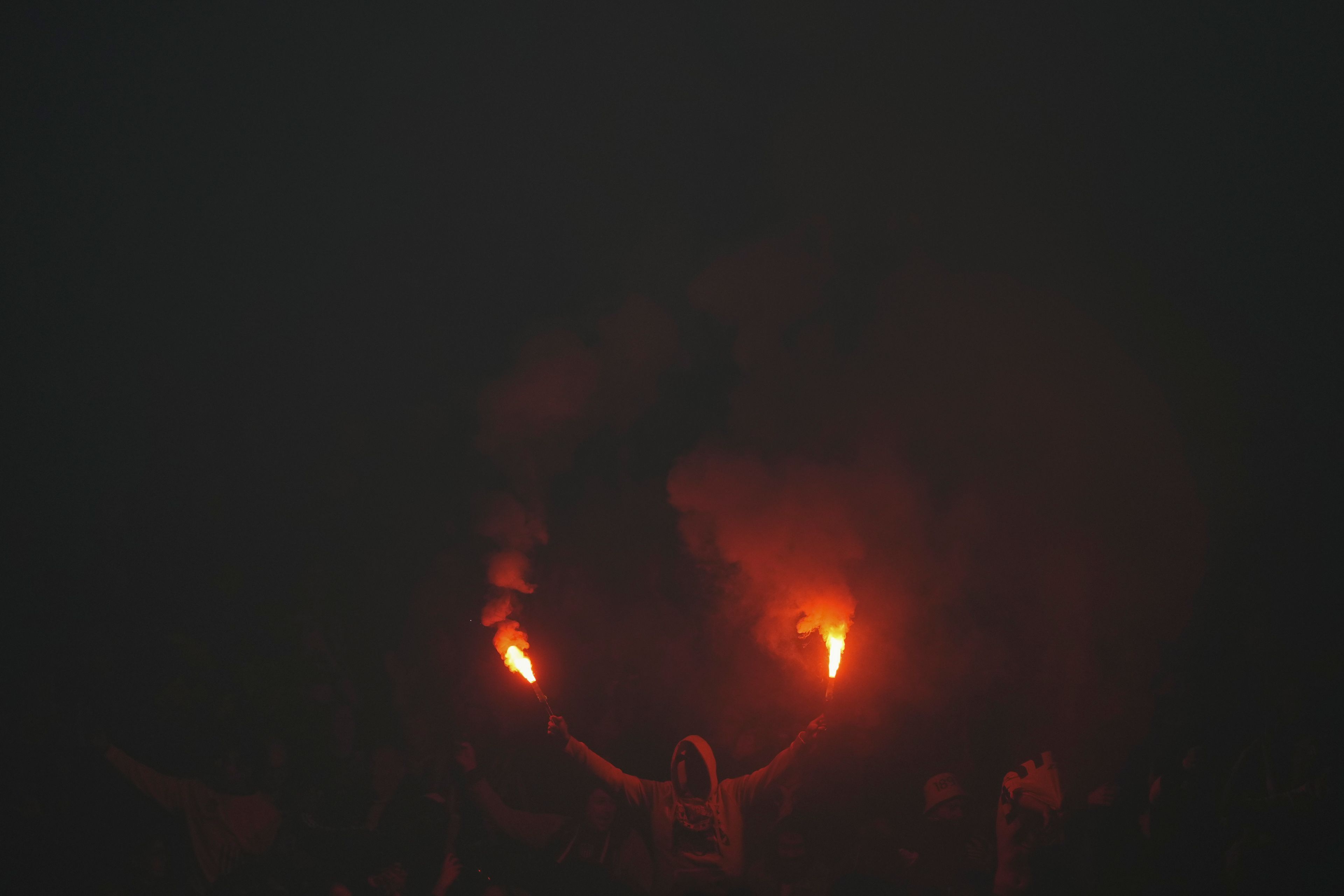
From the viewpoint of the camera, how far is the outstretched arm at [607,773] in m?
4.93

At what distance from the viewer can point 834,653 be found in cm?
447

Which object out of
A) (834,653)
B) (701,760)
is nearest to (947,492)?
(834,653)

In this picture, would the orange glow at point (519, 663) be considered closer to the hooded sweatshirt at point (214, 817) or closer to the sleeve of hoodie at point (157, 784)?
the hooded sweatshirt at point (214, 817)

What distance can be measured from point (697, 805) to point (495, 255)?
3787 millimetres

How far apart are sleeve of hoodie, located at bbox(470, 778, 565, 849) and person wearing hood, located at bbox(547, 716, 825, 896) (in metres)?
0.48

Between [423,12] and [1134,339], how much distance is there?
479 cm

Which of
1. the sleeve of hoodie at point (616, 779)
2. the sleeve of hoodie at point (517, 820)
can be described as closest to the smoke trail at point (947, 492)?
the sleeve of hoodie at point (616, 779)

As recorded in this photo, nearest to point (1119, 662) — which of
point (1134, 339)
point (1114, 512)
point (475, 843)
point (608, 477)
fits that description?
point (1114, 512)

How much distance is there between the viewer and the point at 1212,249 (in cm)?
443

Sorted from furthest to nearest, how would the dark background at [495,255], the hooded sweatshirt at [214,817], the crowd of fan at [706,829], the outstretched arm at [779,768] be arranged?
1. the hooded sweatshirt at [214,817]
2. the outstretched arm at [779,768]
3. the dark background at [495,255]
4. the crowd of fan at [706,829]

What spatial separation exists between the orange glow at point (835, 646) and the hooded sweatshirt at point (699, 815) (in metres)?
0.51

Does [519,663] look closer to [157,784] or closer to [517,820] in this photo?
[517,820]

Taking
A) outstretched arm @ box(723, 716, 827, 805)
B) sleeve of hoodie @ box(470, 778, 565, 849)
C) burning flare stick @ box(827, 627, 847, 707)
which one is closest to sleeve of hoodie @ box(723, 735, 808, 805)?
outstretched arm @ box(723, 716, 827, 805)

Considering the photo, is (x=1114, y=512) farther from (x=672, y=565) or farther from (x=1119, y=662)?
(x=672, y=565)
